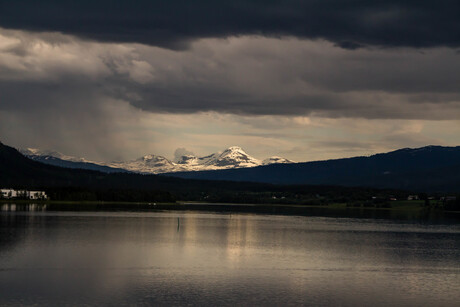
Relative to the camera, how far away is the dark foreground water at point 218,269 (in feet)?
178

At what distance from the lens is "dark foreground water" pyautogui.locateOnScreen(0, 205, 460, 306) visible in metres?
54.3

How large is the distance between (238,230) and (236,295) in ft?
245

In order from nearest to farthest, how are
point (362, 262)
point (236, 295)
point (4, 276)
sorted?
point (236, 295) → point (4, 276) → point (362, 262)

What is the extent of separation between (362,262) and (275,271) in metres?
16.3

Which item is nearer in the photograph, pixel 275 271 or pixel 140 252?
pixel 275 271

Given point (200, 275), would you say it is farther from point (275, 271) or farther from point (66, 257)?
point (66, 257)

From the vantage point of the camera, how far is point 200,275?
6544 cm

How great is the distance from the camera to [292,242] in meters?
105

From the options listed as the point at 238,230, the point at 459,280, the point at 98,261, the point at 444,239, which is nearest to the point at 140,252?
the point at 98,261

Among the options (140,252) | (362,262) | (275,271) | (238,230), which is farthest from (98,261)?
(238,230)

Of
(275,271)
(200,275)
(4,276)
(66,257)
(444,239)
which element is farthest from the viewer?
(444,239)

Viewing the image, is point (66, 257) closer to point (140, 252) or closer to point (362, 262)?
point (140, 252)

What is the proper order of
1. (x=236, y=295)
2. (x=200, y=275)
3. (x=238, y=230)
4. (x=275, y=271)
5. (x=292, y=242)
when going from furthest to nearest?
(x=238, y=230) → (x=292, y=242) → (x=275, y=271) → (x=200, y=275) → (x=236, y=295)

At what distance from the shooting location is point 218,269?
70.4 metres
